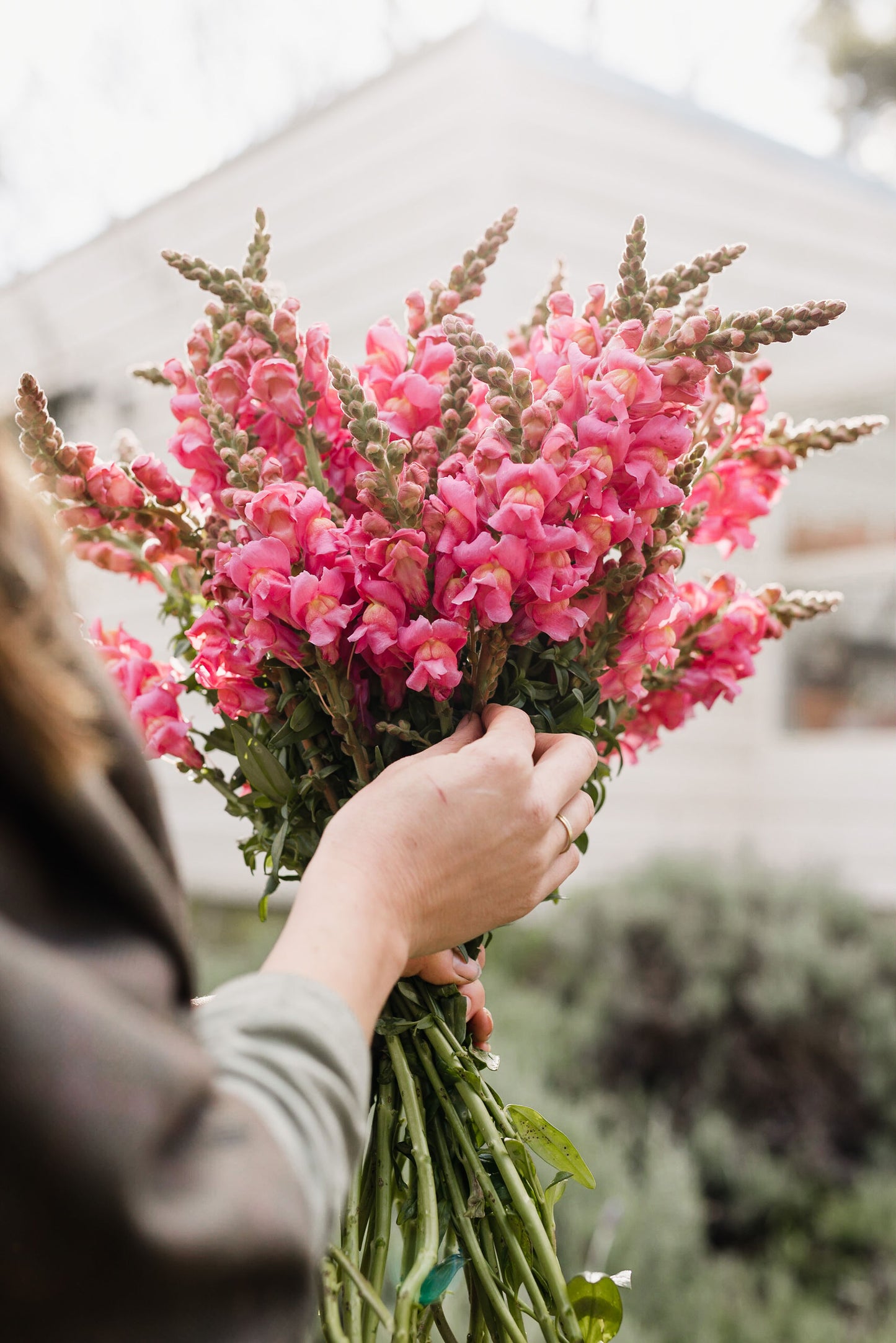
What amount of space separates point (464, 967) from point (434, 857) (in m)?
0.24

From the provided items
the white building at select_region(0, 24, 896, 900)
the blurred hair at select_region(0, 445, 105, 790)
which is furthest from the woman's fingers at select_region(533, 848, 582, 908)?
the white building at select_region(0, 24, 896, 900)

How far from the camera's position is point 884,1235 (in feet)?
11.0

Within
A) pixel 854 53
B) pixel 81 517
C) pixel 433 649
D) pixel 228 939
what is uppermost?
pixel 854 53

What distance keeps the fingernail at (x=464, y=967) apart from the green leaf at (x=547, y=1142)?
0.38 feet

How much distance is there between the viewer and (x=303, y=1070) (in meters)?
0.59

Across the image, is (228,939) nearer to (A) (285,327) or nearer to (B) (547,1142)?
(B) (547,1142)

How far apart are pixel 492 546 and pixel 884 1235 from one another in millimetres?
3331

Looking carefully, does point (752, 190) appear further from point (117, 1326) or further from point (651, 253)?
point (117, 1326)

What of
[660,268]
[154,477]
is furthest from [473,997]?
[660,268]

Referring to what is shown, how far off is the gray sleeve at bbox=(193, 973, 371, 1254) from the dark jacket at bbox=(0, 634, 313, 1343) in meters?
0.02

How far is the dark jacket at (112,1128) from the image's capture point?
0.47 metres

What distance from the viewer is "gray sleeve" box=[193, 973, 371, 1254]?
0.57m

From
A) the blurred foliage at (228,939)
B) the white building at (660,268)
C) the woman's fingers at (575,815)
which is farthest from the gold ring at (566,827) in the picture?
the white building at (660,268)

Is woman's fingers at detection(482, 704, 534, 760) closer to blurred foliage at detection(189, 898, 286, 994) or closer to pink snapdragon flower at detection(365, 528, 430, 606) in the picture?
pink snapdragon flower at detection(365, 528, 430, 606)
